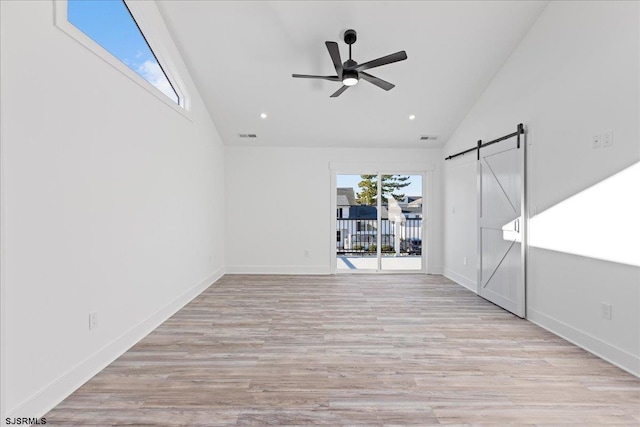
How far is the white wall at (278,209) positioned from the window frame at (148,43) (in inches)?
77.4

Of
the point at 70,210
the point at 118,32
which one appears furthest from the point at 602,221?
the point at 118,32

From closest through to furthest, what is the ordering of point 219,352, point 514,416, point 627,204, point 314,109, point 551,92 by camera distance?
point 514,416, point 627,204, point 219,352, point 551,92, point 314,109

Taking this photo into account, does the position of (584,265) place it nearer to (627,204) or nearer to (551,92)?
(627,204)

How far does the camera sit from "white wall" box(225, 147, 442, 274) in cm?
606

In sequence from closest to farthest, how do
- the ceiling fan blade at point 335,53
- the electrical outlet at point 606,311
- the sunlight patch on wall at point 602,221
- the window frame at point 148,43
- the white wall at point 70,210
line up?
the white wall at point 70,210 → the window frame at point 148,43 → the sunlight patch on wall at point 602,221 → the electrical outlet at point 606,311 → the ceiling fan blade at point 335,53

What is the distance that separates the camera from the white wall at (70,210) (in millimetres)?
1712

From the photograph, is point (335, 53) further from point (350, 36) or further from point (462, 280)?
point (462, 280)

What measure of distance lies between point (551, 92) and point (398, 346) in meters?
3.02

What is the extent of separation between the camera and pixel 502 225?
4027 millimetres

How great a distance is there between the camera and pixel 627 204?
245 cm

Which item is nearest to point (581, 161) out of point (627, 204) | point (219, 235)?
point (627, 204)

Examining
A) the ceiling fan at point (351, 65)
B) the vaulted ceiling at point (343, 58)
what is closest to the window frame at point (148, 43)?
the vaulted ceiling at point (343, 58)

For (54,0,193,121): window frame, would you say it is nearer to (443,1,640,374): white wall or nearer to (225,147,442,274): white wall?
(225,147,442,274): white wall

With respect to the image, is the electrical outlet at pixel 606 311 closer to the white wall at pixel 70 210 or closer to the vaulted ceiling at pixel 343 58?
the vaulted ceiling at pixel 343 58
